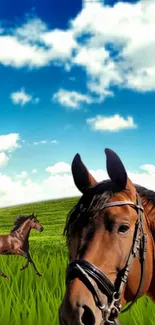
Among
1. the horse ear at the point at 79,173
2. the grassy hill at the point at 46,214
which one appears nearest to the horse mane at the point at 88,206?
the horse ear at the point at 79,173

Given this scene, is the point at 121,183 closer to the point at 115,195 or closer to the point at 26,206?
the point at 115,195

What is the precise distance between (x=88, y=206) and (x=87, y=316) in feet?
2.02

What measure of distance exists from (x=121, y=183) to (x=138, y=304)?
2.81 meters

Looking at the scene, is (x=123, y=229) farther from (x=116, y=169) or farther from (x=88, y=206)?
(x=116, y=169)

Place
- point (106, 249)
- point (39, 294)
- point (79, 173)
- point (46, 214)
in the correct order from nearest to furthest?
1. point (106, 249)
2. point (79, 173)
3. point (39, 294)
4. point (46, 214)

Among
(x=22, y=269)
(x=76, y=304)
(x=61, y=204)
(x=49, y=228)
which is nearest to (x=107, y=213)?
(x=76, y=304)

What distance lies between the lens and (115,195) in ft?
9.68

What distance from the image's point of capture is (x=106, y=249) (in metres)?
2.75

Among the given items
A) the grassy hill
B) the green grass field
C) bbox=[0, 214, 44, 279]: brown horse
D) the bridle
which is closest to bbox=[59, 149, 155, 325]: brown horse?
the bridle

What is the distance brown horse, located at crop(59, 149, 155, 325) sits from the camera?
2658mm

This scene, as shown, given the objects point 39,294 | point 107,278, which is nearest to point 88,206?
point 107,278

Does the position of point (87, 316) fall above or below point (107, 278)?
below

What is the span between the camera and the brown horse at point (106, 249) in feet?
8.72

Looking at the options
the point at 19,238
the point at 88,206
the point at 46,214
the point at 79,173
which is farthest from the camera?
the point at 46,214
